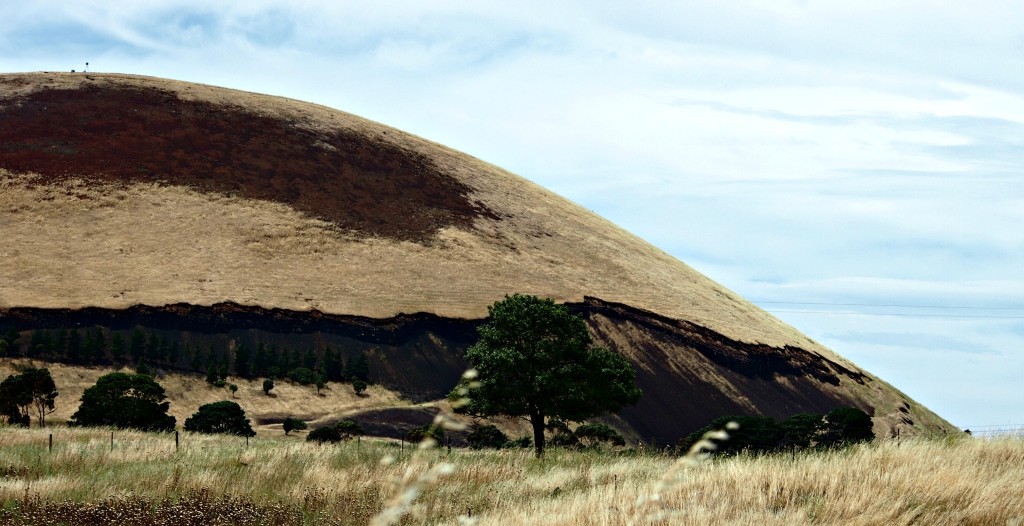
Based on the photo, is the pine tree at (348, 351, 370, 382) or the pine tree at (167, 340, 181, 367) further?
the pine tree at (348, 351, 370, 382)

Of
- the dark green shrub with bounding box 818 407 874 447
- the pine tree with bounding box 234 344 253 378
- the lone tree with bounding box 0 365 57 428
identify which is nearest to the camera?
the lone tree with bounding box 0 365 57 428

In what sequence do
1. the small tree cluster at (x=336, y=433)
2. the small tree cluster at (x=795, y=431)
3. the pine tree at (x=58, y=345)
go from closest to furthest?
the small tree cluster at (x=336, y=433) < the small tree cluster at (x=795, y=431) < the pine tree at (x=58, y=345)

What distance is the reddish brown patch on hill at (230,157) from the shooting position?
88.3 meters

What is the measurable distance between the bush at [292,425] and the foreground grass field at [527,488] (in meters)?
33.2

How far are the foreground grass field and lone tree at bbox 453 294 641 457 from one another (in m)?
16.6

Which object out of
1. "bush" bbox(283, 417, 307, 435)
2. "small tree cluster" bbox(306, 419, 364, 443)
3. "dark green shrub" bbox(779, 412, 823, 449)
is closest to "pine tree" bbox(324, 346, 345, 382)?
"bush" bbox(283, 417, 307, 435)

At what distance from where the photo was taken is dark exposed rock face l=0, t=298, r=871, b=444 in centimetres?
6644

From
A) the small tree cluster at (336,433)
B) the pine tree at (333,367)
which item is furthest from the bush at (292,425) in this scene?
the pine tree at (333,367)

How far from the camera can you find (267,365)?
6575 centimetres

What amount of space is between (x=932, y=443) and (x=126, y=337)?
58581 mm

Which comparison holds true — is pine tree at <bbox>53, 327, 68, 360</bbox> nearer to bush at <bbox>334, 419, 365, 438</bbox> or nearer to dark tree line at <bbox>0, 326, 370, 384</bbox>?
dark tree line at <bbox>0, 326, 370, 384</bbox>

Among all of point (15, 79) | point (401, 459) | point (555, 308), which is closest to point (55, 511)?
point (401, 459)

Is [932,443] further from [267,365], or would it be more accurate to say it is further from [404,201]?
[404,201]

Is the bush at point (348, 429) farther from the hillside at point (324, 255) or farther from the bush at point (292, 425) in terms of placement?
the hillside at point (324, 255)
